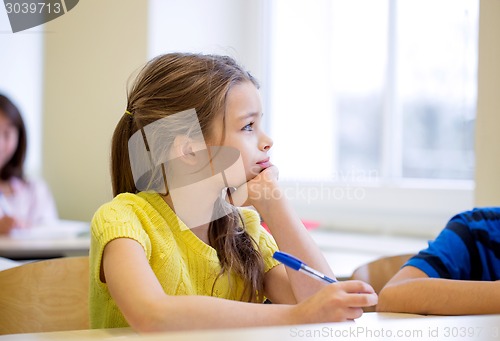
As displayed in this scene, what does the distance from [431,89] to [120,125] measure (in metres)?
1.57

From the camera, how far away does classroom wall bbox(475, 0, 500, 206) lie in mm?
1808

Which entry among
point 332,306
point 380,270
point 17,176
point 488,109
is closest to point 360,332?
point 332,306

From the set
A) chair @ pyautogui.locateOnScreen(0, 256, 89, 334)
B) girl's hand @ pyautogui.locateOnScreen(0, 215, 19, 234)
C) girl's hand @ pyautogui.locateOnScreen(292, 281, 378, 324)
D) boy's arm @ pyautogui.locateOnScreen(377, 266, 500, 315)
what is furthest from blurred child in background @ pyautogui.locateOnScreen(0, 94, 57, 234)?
girl's hand @ pyautogui.locateOnScreen(292, 281, 378, 324)

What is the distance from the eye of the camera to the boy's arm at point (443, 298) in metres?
1.15

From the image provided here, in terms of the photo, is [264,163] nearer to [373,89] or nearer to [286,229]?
[286,229]

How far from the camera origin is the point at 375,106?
265cm

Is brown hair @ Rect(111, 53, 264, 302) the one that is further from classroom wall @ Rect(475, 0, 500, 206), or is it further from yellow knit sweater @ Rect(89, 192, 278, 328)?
classroom wall @ Rect(475, 0, 500, 206)

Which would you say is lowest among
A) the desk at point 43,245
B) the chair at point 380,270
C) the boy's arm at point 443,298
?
the desk at point 43,245

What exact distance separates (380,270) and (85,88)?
1.81 m

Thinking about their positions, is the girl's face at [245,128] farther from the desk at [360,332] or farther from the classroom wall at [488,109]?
the classroom wall at [488,109]

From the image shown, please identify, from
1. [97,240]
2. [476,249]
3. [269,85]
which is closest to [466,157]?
[269,85]

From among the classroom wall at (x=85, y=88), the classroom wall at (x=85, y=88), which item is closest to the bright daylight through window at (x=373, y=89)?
the classroom wall at (x=85, y=88)

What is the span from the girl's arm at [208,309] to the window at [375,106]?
5.21 feet

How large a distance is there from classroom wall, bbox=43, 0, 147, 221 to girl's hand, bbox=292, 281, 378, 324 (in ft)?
6.03
